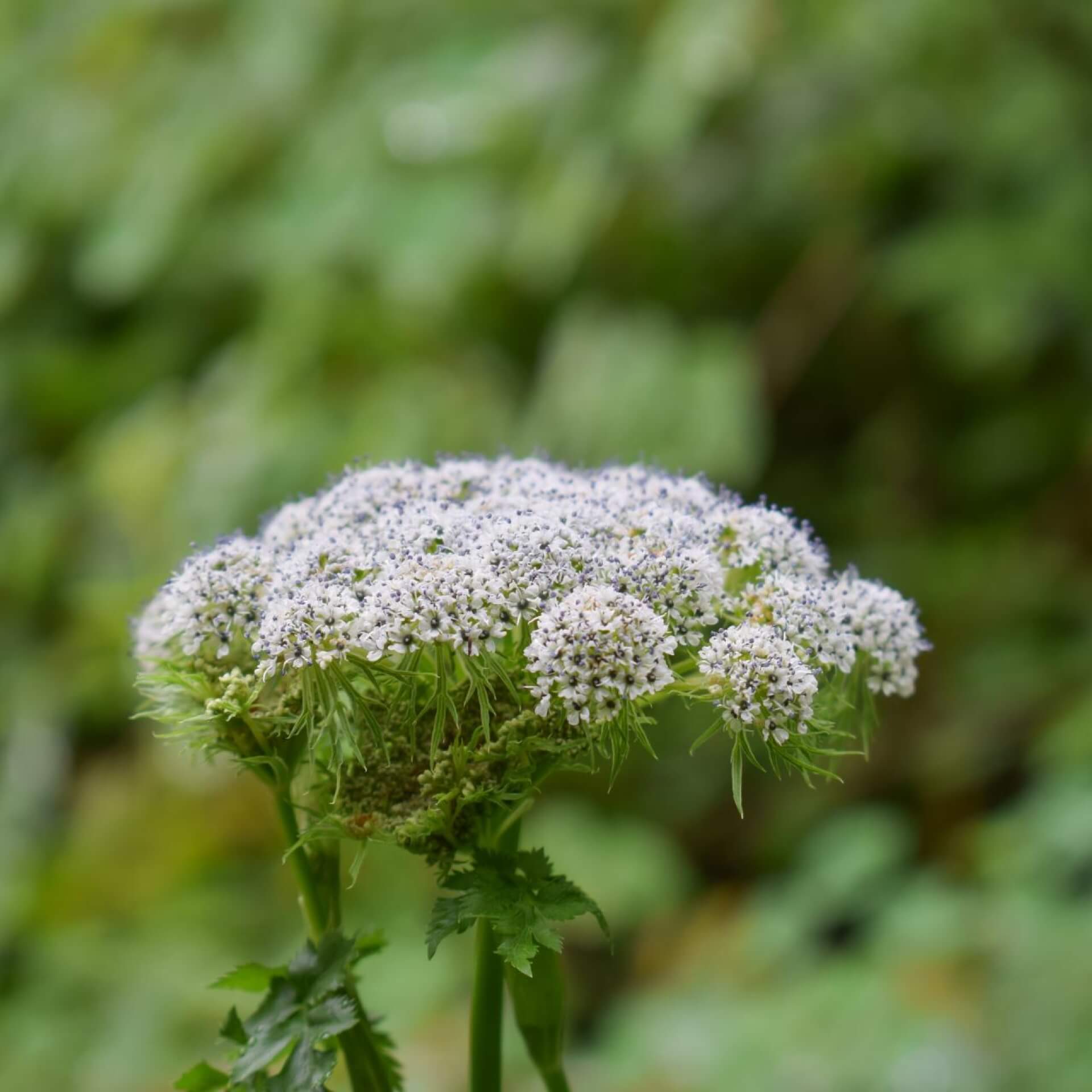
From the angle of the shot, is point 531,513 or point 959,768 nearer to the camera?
point 531,513

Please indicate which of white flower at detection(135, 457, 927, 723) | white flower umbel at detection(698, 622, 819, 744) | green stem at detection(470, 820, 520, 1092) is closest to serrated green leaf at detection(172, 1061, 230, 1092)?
green stem at detection(470, 820, 520, 1092)

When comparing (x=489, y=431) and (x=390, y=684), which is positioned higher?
(x=489, y=431)

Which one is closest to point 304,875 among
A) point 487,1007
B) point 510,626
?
point 487,1007

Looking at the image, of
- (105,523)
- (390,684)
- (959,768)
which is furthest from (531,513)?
(105,523)

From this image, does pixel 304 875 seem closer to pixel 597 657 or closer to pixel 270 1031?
pixel 270 1031

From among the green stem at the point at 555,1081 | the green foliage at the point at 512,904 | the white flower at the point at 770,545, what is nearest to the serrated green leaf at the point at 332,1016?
the green foliage at the point at 512,904

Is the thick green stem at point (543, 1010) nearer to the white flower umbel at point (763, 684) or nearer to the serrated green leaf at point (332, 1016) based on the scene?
the serrated green leaf at point (332, 1016)

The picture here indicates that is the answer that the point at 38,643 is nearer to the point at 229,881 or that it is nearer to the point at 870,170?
the point at 229,881
